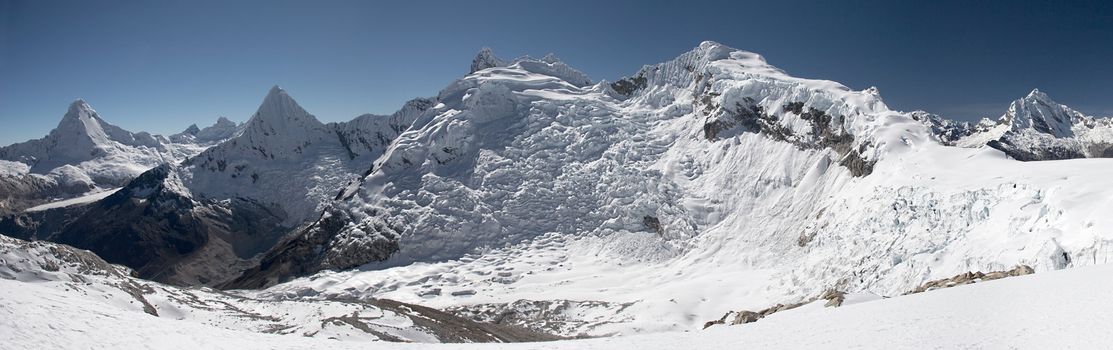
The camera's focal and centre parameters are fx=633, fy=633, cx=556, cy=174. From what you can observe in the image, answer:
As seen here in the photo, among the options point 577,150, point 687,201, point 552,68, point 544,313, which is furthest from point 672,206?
point 552,68

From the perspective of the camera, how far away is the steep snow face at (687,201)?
55.4 m

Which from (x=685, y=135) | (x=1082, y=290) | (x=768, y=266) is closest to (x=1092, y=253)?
(x=1082, y=290)

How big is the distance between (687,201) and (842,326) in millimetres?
83536

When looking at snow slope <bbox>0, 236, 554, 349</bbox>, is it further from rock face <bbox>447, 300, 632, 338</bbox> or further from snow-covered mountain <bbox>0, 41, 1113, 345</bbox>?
snow-covered mountain <bbox>0, 41, 1113, 345</bbox>

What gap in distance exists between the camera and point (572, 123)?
13950cm

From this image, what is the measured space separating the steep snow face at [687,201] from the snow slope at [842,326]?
20918mm

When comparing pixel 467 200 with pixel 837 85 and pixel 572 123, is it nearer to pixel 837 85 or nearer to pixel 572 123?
pixel 572 123

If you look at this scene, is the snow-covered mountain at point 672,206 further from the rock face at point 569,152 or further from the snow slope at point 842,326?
the snow slope at point 842,326

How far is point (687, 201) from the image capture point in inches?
4183

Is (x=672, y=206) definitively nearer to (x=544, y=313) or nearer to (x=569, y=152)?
(x=569, y=152)

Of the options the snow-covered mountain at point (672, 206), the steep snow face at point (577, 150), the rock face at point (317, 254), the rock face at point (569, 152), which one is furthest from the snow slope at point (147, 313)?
the rock face at point (317, 254)

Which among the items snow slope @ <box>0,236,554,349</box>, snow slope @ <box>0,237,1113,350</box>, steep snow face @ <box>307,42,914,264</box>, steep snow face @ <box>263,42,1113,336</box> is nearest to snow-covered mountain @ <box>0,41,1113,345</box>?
steep snow face @ <box>263,42,1113,336</box>

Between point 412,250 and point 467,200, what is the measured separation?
47.5 feet

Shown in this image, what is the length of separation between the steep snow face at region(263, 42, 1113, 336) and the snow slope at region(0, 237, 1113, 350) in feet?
68.6
